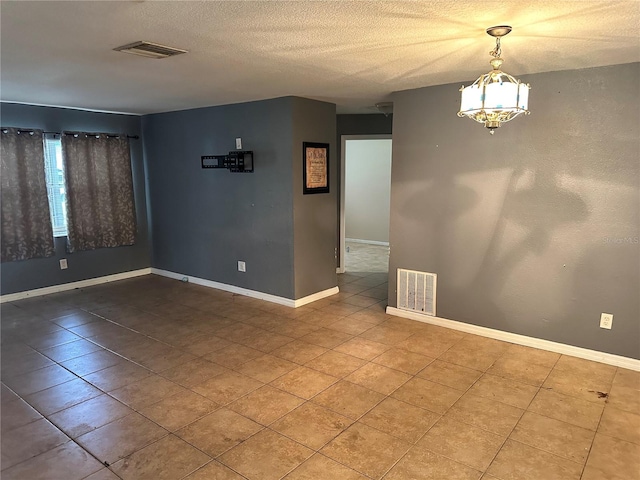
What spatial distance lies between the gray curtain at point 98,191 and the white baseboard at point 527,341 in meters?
3.76

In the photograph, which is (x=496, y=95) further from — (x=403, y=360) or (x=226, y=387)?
(x=226, y=387)

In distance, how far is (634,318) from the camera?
10.2ft

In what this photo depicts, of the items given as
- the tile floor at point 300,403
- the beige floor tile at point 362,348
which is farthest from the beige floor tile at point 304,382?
the beige floor tile at point 362,348

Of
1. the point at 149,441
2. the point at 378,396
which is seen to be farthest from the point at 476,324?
the point at 149,441

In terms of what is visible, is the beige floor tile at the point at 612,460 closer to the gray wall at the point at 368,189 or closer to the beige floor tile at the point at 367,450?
the beige floor tile at the point at 367,450

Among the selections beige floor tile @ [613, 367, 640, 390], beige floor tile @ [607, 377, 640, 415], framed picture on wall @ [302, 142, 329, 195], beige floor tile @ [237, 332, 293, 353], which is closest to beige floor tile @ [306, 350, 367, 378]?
beige floor tile @ [237, 332, 293, 353]

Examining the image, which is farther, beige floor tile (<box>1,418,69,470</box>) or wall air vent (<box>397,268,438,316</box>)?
wall air vent (<box>397,268,438,316</box>)

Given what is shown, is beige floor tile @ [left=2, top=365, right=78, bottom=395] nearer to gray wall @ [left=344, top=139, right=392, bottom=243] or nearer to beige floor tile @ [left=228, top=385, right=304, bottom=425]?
beige floor tile @ [left=228, top=385, right=304, bottom=425]

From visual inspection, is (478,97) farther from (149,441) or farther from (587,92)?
(149,441)

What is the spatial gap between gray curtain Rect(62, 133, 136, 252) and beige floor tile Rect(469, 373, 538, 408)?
477 centimetres

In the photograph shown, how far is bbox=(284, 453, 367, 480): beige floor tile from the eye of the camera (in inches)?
81.9

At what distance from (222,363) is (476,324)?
2203mm

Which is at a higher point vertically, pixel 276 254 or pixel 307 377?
pixel 276 254

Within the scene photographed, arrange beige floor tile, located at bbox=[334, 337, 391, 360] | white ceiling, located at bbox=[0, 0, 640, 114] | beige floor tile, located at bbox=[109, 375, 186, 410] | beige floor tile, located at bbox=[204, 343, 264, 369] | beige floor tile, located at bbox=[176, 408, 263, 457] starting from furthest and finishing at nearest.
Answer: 1. beige floor tile, located at bbox=[334, 337, 391, 360]
2. beige floor tile, located at bbox=[204, 343, 264, 369]
3. beige floor tile, located at bbox=[109, 375, 186, 410]
4. beige floor tile, located at bbox=[176, 408, 263, 457]
5. white ceiling, located at bbox=[0, 0, 640, 114]
